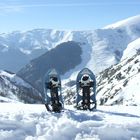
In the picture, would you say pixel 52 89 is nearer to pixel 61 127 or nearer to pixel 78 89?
pixel 78 89

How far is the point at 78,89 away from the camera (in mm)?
22891

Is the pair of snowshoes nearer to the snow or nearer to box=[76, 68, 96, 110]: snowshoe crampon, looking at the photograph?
box=[76, 68, 96, 110]: snowshoe crampon

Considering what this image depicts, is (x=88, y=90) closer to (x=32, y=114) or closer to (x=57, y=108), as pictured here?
(x=57, y=108)

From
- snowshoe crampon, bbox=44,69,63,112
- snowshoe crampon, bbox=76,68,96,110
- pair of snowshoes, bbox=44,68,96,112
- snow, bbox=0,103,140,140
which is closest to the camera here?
snow, bbox=0,103,140,140

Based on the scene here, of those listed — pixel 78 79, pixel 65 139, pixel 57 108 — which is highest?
pixel 78 79

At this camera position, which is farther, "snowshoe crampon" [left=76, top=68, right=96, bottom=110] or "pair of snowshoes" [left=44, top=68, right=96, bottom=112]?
"snowshoe crampon" [left=76, top=68, right=96, bottom=110]

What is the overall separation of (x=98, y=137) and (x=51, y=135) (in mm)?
1828

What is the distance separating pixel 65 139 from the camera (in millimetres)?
15242

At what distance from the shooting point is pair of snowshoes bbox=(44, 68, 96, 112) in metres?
21.5

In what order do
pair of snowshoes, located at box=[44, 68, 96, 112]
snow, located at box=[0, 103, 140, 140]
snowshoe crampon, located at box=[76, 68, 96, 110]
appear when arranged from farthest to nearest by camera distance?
snowshoe crampon, located at box=[76, 68, 96, 110] → pair of snowshoes, located at box=[44, 68, 96, 112] → snow, located at box=[0, 103, 140, 140]

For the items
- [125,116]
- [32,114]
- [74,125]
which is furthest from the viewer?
[125,116]

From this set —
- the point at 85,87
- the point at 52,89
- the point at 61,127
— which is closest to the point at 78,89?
the point at 85,87

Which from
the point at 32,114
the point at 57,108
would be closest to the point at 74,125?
the point at 32,114

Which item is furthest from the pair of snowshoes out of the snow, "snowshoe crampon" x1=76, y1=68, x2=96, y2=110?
the snow
